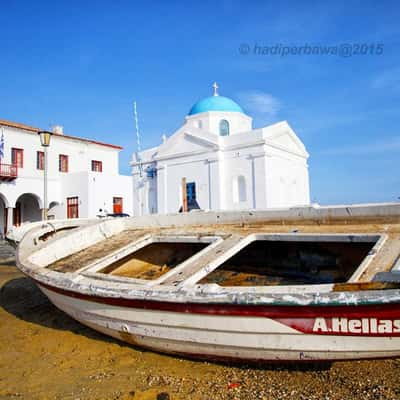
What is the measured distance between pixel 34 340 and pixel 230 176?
1615cm

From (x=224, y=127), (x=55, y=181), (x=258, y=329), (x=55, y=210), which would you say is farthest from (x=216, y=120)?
(x=258, y=329)

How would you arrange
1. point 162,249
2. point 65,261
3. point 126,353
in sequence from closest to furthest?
1. point 126,353
2. point 65,261
3. point 162,249

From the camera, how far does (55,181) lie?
77.4ft

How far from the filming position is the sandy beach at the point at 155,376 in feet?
8.96

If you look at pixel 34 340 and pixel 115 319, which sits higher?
pixel 115 319

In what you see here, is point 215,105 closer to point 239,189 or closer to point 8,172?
point 239,189

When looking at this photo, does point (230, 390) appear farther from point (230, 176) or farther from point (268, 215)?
point (230, 176)

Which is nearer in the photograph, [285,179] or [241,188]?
[241,188]

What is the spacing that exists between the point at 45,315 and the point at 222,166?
15.5 m

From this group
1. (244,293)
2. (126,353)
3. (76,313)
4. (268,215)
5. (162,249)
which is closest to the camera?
(244,293)

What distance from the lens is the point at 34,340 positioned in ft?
13.7

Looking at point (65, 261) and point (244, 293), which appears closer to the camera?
point (244, 293)

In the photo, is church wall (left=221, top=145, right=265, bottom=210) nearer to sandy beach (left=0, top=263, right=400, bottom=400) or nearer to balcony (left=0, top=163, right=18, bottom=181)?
balcony (left=0, top=163, right=18, bottom=181)

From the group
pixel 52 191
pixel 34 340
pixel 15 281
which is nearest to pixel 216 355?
pixel 34 340
